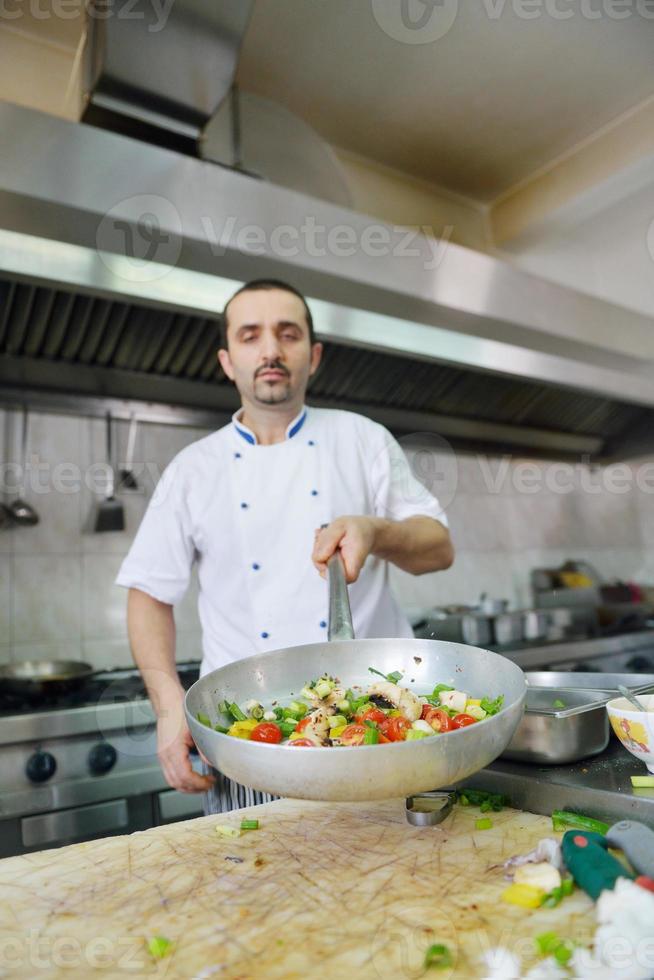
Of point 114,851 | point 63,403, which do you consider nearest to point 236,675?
point 114,851

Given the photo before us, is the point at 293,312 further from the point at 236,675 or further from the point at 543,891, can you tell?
the point at 543,891

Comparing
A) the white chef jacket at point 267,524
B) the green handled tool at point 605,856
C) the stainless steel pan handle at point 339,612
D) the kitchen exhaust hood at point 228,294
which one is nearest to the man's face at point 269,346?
the white chef jacket at point 267,524

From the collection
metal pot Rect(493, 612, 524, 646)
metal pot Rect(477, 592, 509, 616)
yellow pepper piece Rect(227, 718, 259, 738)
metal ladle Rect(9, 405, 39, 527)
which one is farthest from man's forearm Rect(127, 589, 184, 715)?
metal pot Rect(477, 592, 509, 616)

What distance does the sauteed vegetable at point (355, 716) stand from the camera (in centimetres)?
74

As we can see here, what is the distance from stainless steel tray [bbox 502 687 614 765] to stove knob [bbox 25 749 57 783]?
3.72 ft

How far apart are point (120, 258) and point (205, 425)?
97 cm

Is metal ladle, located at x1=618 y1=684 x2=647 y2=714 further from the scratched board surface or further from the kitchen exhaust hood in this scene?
the kitchen exhaust hood

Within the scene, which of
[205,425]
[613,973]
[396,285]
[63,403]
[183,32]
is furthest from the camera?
[205,425]

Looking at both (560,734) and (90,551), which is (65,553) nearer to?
(90,551)

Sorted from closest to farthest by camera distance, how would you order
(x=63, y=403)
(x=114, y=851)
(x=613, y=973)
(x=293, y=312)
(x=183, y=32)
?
1. (x=613, y=973)
2. (x=114, y=851)
3. (x=293, y=312)
4. (x=183, y=32)
5. (x=63, y=403)

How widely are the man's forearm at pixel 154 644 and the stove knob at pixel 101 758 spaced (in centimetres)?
42

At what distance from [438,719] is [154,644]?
30.6 inches

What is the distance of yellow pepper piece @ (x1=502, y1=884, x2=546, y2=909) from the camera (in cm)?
61

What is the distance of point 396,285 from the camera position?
206 centimetres
